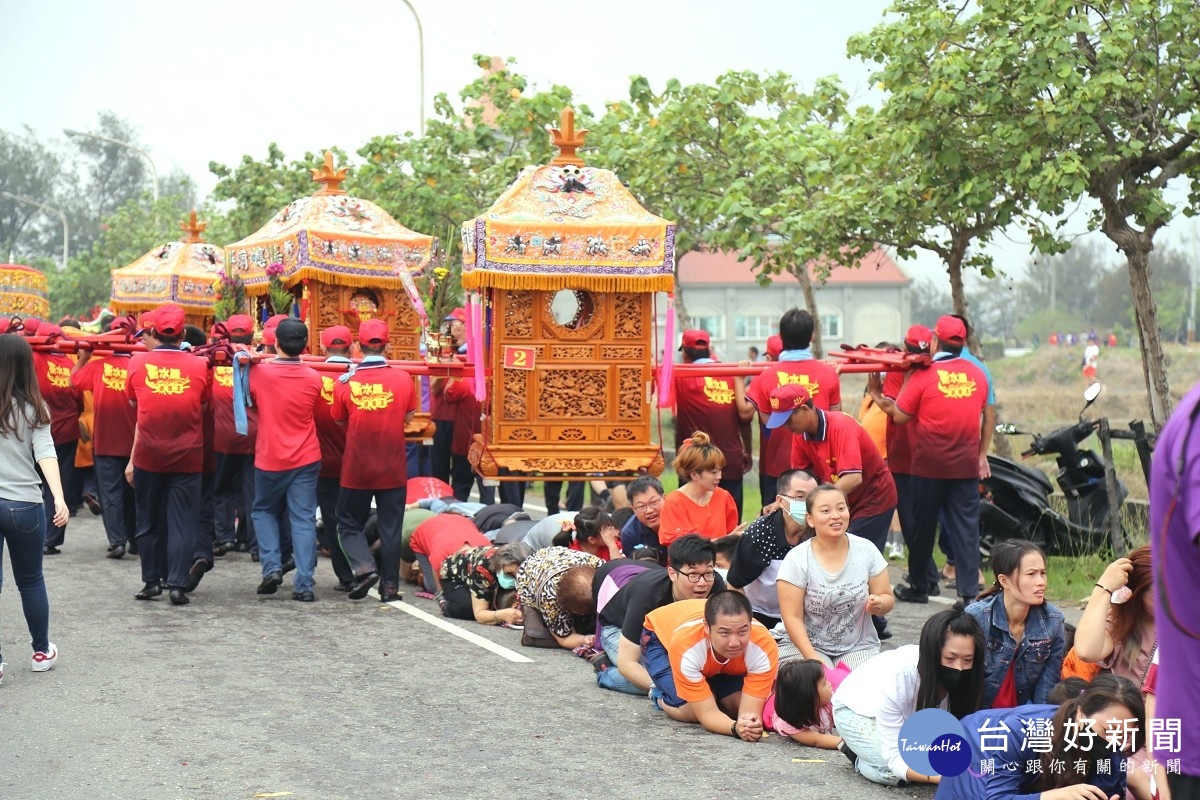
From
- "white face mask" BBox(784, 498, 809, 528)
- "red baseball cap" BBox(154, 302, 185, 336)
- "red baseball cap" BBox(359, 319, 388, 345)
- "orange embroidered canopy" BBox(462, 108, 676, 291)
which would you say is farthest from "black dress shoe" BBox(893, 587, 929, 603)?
"red baseball cap" BBox(154, 302, 185, 336)

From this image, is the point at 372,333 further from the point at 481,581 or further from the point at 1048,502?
the point at 1048,502

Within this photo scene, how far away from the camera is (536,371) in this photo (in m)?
12.0

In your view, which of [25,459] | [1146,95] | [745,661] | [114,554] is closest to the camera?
[745,661]

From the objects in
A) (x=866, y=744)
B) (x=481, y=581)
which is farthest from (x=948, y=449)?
(x=866, y=744)

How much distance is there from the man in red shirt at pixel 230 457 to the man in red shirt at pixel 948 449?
5028 millimetres

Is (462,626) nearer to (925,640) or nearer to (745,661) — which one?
(745,661)

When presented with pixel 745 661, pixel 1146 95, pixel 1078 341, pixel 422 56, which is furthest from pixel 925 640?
pixel 1078 341

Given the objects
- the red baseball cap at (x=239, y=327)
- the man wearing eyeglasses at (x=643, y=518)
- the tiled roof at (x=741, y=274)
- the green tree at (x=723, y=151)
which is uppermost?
the tiled roof at (x=741, y=274)

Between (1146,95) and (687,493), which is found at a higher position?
(1146,95)

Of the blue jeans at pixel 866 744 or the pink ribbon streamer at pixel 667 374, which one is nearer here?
the blue jeans at pixel 866 744

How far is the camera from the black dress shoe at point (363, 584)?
1076 centimetres

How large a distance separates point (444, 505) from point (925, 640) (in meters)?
6.52

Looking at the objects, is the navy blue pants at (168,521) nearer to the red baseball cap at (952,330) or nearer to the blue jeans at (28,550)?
the blue jeans at (28,550)

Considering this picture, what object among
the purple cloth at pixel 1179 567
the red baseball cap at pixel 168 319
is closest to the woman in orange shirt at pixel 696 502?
the red baseball cap at pixel 168 319
